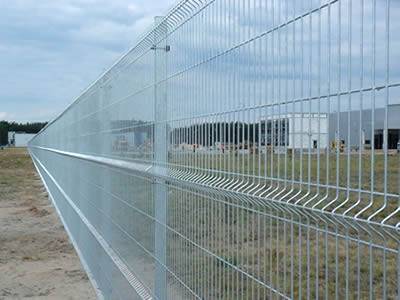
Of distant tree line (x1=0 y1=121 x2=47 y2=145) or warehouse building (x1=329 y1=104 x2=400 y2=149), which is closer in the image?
warehouse building (x1=329 y1=104 x2=400 y2=149)

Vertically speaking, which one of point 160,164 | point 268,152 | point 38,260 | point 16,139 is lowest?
point 38,260

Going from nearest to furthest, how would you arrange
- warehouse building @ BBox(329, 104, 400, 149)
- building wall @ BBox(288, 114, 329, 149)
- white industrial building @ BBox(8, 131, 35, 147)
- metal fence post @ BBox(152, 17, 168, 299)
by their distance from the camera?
warehouse building @ BBox(329, 104, 400, 149) < building wall @ BBox(288, 114, 329, 149) < metal fence post @ BBox(152, 17, 168, 299) < white industrial building @ BBox(8, 131, 35, 147)

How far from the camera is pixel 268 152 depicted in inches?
121

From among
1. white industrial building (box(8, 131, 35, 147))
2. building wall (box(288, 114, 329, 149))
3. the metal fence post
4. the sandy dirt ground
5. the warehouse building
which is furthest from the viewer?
white industrial building (box(8, 131, 35, 147))

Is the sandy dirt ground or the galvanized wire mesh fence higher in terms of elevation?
the galvanized wire mesh fence

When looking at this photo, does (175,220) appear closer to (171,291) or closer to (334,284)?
(171,291)

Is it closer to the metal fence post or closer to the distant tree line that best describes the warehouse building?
the metal fence post

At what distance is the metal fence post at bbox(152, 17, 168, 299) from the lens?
4.91m

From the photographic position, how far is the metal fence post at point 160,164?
491 cm

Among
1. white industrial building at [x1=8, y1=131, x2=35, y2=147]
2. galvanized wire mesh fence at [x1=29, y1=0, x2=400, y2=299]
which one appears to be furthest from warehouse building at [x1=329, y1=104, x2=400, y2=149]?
white industrial building at [x1=8, y1=131, x2=35, y2=147]

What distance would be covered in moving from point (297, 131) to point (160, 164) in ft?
7.97

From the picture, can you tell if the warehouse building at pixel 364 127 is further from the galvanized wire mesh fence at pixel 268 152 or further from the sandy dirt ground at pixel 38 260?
the sandy dirt ground at pixel 38 260

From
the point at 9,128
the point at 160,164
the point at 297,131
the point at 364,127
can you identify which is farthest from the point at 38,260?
the point at 9,128

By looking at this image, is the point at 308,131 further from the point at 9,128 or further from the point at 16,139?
the point at 9,128
